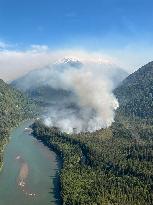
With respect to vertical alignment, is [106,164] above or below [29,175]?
above

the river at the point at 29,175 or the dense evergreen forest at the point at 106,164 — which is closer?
the dense evergreen forest at the point at 106,164

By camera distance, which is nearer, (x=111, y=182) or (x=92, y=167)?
(x=111, y=182)

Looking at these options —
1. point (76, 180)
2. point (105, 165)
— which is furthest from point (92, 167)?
point (76, 180)

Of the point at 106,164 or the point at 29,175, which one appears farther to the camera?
the point at 106,164

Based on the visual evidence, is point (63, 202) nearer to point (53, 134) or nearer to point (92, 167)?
point (92, 167)
